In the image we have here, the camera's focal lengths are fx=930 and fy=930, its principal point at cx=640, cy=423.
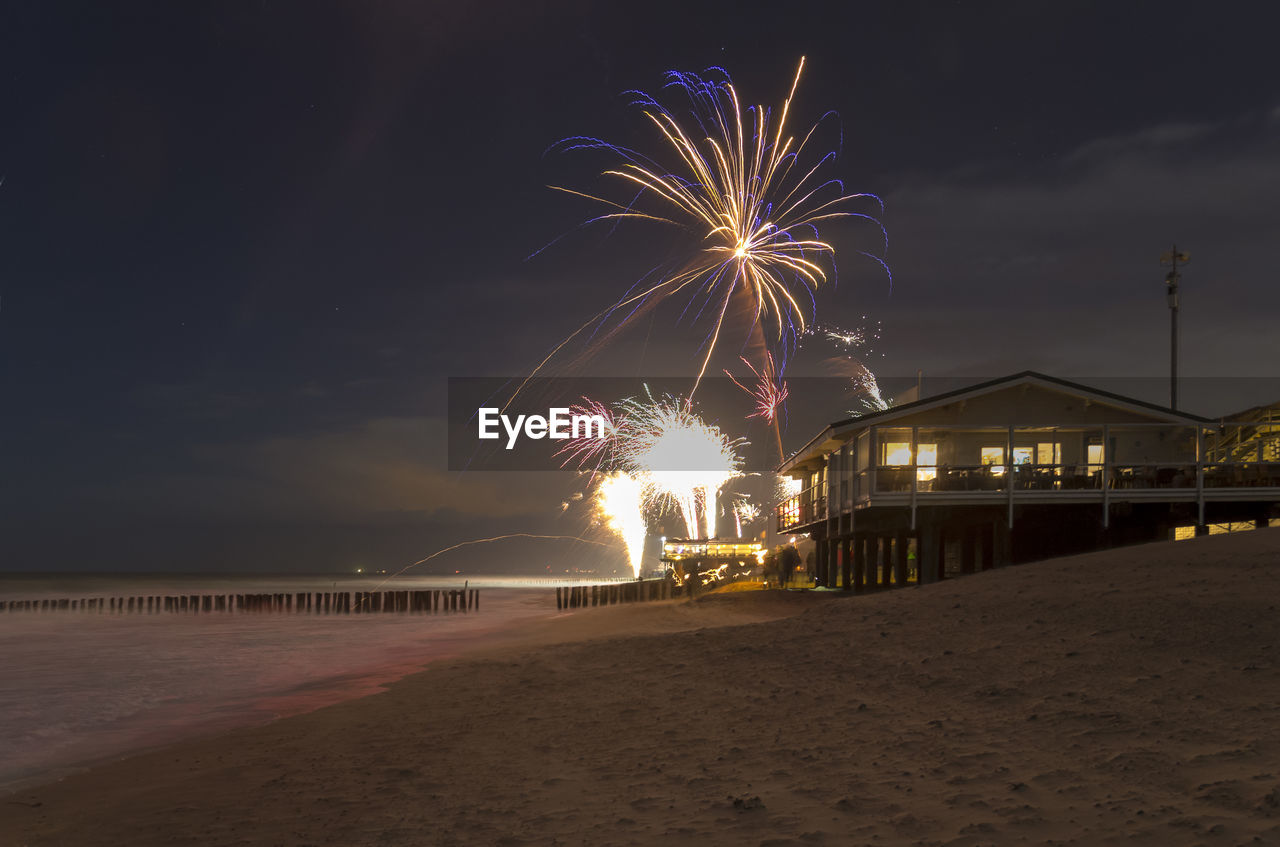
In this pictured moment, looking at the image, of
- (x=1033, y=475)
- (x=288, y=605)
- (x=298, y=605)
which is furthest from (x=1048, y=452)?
(x=298, y=605)

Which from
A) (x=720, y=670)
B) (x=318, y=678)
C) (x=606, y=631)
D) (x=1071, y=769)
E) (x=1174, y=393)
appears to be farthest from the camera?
(x=1174, y=393)

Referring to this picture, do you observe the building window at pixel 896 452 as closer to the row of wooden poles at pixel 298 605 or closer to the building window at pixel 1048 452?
the building window at pixel 1048 452

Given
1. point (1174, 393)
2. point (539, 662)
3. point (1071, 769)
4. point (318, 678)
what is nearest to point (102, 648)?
point (318, 678)

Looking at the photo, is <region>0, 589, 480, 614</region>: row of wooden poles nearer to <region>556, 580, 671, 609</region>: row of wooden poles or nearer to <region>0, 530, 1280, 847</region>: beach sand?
<region>556, 580, 671, 609</region>: row of wooden poles

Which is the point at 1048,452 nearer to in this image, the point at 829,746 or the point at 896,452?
the point at 896,452

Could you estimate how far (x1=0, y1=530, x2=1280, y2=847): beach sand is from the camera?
667 cm

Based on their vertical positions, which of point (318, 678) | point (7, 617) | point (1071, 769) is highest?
point (1071, 769)

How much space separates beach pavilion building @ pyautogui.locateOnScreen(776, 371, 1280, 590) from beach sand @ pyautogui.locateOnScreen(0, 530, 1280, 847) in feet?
25.6

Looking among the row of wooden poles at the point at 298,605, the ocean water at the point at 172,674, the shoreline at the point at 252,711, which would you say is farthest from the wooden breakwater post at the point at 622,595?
the shoreline at the point at 252,711

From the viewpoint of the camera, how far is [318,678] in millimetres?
21766

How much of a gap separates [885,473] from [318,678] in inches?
598

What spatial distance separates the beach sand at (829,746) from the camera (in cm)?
667

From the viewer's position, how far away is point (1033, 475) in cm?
2320

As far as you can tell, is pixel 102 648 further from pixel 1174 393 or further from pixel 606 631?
pixel 1174 393
